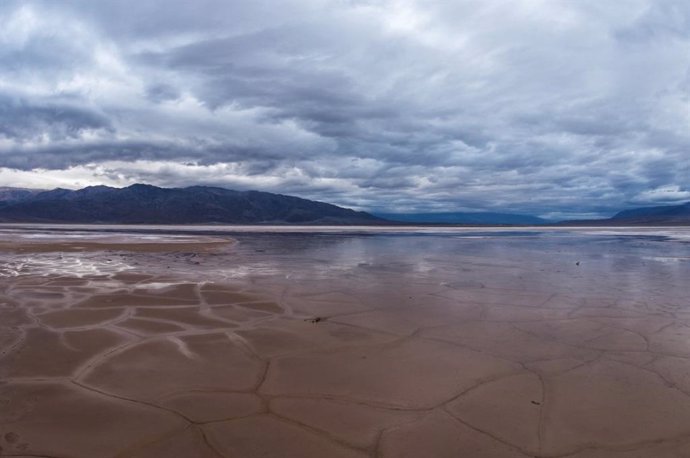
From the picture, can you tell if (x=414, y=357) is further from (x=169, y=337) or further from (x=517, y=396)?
(x=169, y=337)

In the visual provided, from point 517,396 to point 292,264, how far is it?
15.5 meters

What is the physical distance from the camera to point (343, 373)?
655 cm

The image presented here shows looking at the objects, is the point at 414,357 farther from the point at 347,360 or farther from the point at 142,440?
the point at 142,440

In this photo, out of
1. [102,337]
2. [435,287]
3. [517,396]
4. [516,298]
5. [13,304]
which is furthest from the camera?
[435,287]

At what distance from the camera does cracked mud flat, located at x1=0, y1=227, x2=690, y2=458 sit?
4719 mm

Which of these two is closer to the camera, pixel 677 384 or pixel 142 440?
pixel 142 440

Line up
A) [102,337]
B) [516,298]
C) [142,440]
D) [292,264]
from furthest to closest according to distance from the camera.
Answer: [292,264] → [516,298] → [102,337] → [142,440]

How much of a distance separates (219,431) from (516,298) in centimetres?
937

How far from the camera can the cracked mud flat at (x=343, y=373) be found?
15.5 feet

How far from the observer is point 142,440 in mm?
4645

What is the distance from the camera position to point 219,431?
15.9 ft

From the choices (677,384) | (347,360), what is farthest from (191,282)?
(677,384)

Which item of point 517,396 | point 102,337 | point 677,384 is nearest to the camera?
point 517,396

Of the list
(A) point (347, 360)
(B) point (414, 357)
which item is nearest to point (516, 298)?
(B) point (414, 357)
